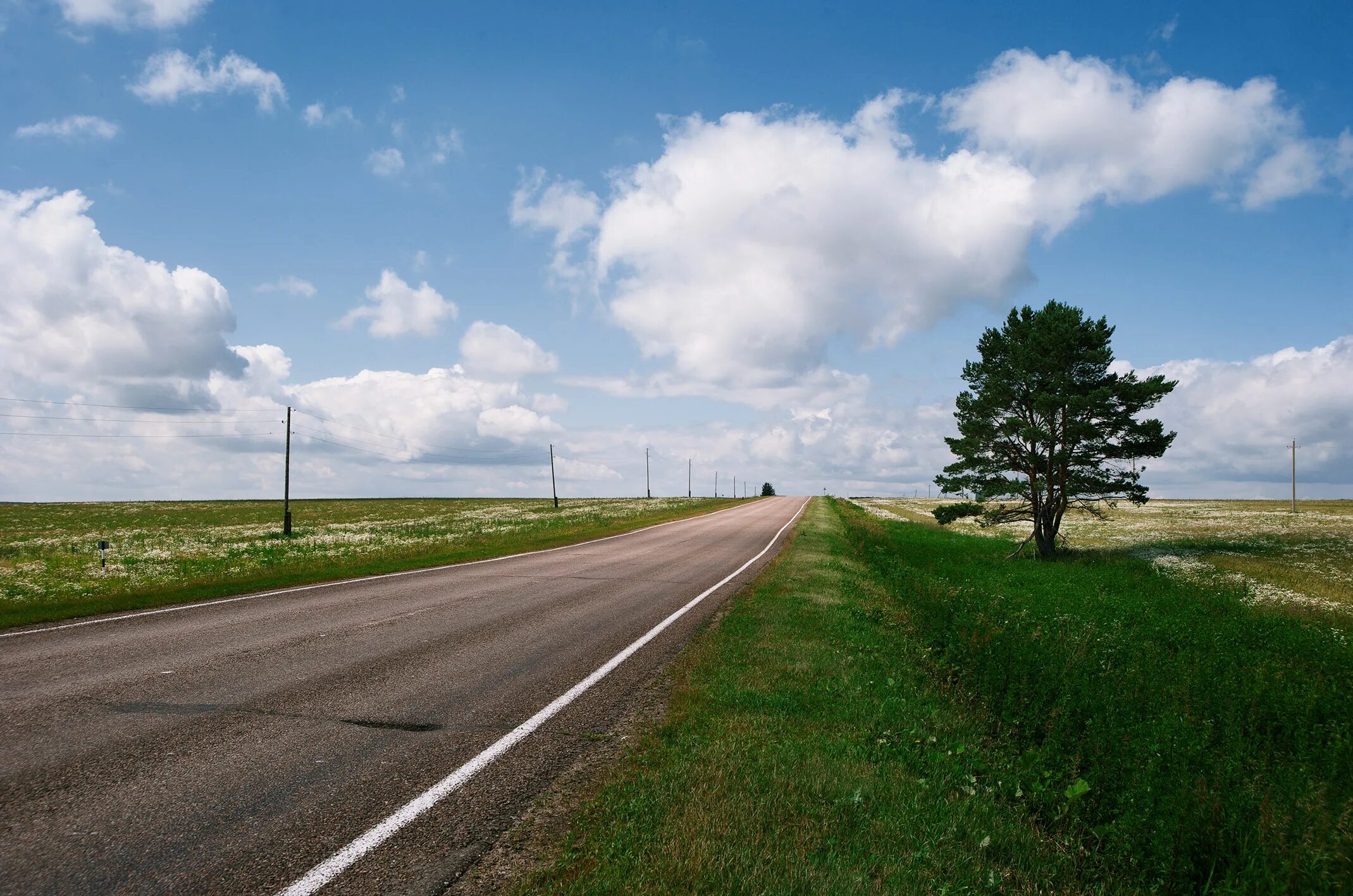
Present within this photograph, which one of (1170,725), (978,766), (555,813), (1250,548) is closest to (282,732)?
(555,813)

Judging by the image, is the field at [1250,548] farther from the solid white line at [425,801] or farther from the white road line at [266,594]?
the white road line at [266,594]

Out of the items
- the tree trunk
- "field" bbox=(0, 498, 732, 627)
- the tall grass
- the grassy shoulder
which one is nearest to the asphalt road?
the grassy shoulder

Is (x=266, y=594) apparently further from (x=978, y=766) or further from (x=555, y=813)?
(x=978, y=766)

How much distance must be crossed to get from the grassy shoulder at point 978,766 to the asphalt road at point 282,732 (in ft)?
3.09

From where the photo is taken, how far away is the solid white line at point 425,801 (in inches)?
143

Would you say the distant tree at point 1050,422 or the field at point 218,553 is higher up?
the distant tree at point 1050,422

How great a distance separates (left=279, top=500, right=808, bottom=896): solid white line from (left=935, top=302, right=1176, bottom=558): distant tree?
82.6 feet

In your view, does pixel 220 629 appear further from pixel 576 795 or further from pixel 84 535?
pixel 84 535

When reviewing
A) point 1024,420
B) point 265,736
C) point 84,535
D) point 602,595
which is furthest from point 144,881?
point 84,535

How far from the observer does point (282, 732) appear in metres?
5.74

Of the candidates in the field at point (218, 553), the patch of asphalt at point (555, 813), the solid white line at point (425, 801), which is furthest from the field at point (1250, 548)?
the field at point (218, 553)

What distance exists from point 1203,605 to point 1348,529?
31.9m

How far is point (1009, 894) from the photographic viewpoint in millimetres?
3752

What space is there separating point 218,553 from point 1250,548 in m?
41.9
